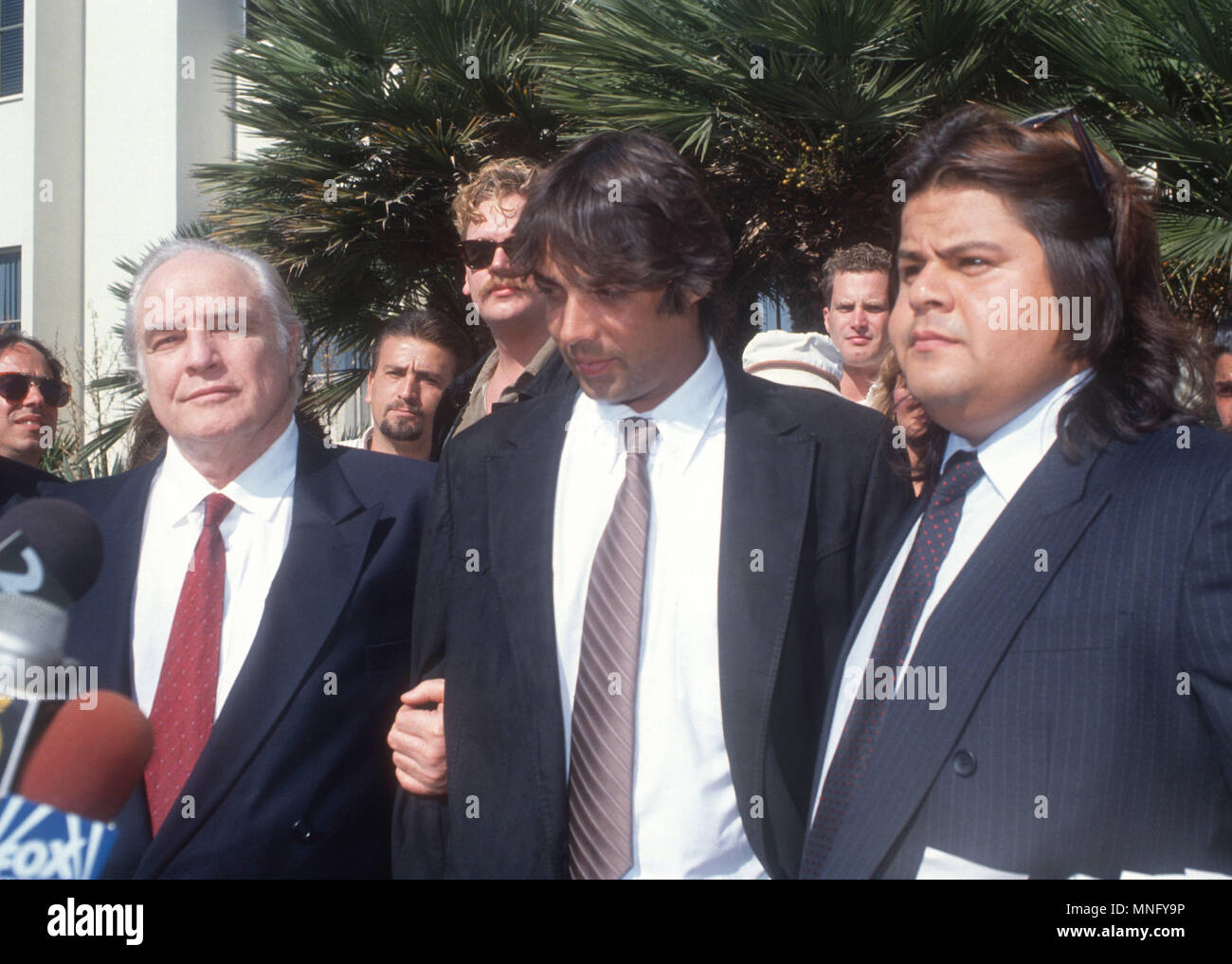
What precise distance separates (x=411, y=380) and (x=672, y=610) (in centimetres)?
263

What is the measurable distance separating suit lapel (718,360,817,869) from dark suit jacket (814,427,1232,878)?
212mm

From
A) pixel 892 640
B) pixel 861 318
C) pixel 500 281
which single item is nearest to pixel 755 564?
pixel 892 640

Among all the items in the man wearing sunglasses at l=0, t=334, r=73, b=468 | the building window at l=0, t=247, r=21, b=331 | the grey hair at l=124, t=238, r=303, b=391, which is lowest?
the man wearing sunglasses at l=0, t=334, r=73, b=468

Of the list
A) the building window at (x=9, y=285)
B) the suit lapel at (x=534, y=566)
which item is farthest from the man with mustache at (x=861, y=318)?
the building window at (x=9, y=285)

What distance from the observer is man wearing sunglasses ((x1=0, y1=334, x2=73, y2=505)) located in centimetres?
359

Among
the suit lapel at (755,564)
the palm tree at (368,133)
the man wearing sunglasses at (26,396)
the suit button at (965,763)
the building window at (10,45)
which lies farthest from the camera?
the building window at (10,45)

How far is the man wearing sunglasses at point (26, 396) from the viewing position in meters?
3.59

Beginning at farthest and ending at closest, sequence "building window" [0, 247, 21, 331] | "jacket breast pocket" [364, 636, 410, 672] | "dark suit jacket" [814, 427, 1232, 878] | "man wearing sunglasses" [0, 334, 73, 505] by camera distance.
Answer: "building window" [0, 247, 21, 331], "man wearing sunglasses" [0, 334, 73, 505], "jacket breast pocket" [364, 636, 410, 672], "dark suit jacket" [814, 427, 1232, 878]

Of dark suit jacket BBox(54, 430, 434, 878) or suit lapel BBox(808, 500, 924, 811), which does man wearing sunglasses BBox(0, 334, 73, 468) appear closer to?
dark suit jacket BBox(54, 430, 434, 878)

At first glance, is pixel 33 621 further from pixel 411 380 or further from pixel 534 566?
pixel 411 380

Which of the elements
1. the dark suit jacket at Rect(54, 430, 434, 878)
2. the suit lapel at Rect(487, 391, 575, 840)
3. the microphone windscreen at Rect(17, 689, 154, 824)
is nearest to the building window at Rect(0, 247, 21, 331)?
the dark suit jacket at Rect(54, 430, 434, 878)

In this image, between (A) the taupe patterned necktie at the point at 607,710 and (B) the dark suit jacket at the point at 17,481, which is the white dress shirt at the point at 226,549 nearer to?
(B) the dark suit jacket at the point at 17,481

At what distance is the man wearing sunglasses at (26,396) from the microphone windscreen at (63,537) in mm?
1829
